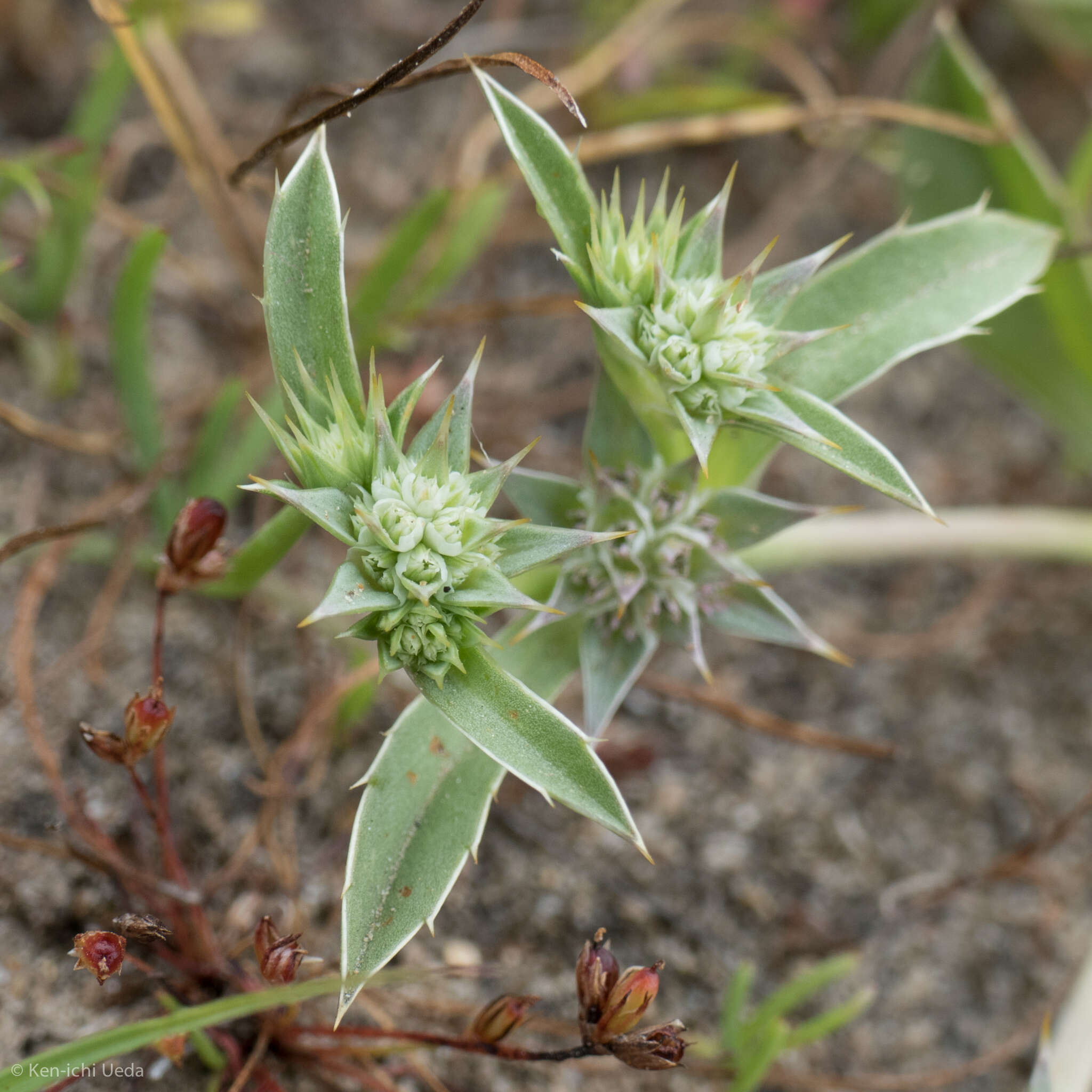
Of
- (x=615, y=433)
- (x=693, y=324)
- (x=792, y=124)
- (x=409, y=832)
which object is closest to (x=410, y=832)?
(x=409, y=832)

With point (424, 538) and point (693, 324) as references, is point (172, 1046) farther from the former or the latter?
point (693, 324)

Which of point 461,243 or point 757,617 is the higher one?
point 461,243

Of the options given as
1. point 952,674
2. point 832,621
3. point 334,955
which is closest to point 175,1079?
point 334,955

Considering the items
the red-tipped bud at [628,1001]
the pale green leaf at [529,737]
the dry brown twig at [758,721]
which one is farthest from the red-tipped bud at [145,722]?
the dry brown twig at [758,721]

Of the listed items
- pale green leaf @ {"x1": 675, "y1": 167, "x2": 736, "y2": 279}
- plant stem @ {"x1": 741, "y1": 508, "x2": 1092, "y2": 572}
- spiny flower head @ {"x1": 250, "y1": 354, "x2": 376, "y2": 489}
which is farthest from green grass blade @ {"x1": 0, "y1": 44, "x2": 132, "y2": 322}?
plant stem @ {"x1": 741, "y1": 508, "x2": 1092, "y2": 572}

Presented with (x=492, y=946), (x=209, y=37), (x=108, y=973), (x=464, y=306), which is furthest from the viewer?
(x=209, y=37)

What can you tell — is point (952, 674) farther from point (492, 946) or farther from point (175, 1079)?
point (175, 1079)

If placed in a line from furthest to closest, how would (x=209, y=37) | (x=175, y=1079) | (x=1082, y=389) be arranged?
(x=209, y=37) → (x=1082, y=389) → (x=175, y=1079)
